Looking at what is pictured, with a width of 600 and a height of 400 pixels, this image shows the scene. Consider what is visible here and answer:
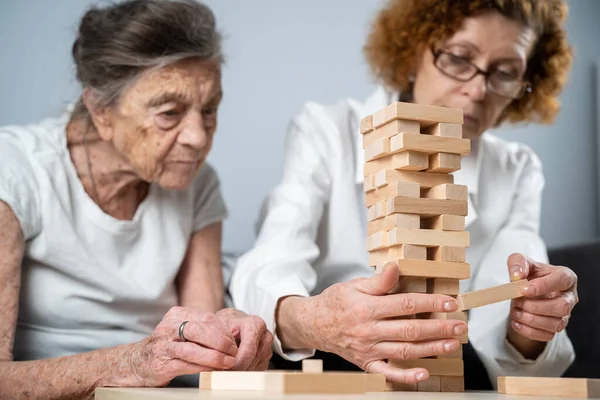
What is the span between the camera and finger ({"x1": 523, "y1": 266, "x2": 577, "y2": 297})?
5.10ft

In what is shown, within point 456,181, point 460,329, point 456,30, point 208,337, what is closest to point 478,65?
point 456,30

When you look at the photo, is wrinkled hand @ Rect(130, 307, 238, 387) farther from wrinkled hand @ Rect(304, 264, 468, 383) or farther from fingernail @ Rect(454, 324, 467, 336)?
fingernail @ Rect(454, 324, 467, 336)

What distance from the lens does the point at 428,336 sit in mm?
1401

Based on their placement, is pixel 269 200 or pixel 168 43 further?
pixel 269 200

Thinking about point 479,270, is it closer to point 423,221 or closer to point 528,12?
point 528,12

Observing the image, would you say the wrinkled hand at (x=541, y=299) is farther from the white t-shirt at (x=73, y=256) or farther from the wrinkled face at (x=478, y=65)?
the white t-shirt at (x=73, y=256)

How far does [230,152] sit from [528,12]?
1.30 meters

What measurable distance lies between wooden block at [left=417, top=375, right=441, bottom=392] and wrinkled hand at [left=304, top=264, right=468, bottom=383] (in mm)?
60

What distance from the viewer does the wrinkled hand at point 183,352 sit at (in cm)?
150

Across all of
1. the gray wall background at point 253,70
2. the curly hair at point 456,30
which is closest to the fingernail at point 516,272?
the curly hair at point 456,30

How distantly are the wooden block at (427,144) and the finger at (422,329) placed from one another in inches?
12.1

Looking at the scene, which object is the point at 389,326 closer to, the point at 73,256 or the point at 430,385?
the point at 430,385

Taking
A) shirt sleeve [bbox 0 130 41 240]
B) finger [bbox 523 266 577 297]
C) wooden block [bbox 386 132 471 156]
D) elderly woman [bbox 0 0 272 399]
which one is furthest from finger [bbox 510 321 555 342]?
shirt sleeve [bbox 0 130 41 240]

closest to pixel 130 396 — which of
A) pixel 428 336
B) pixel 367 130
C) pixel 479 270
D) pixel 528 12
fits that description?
pixel 428 336
